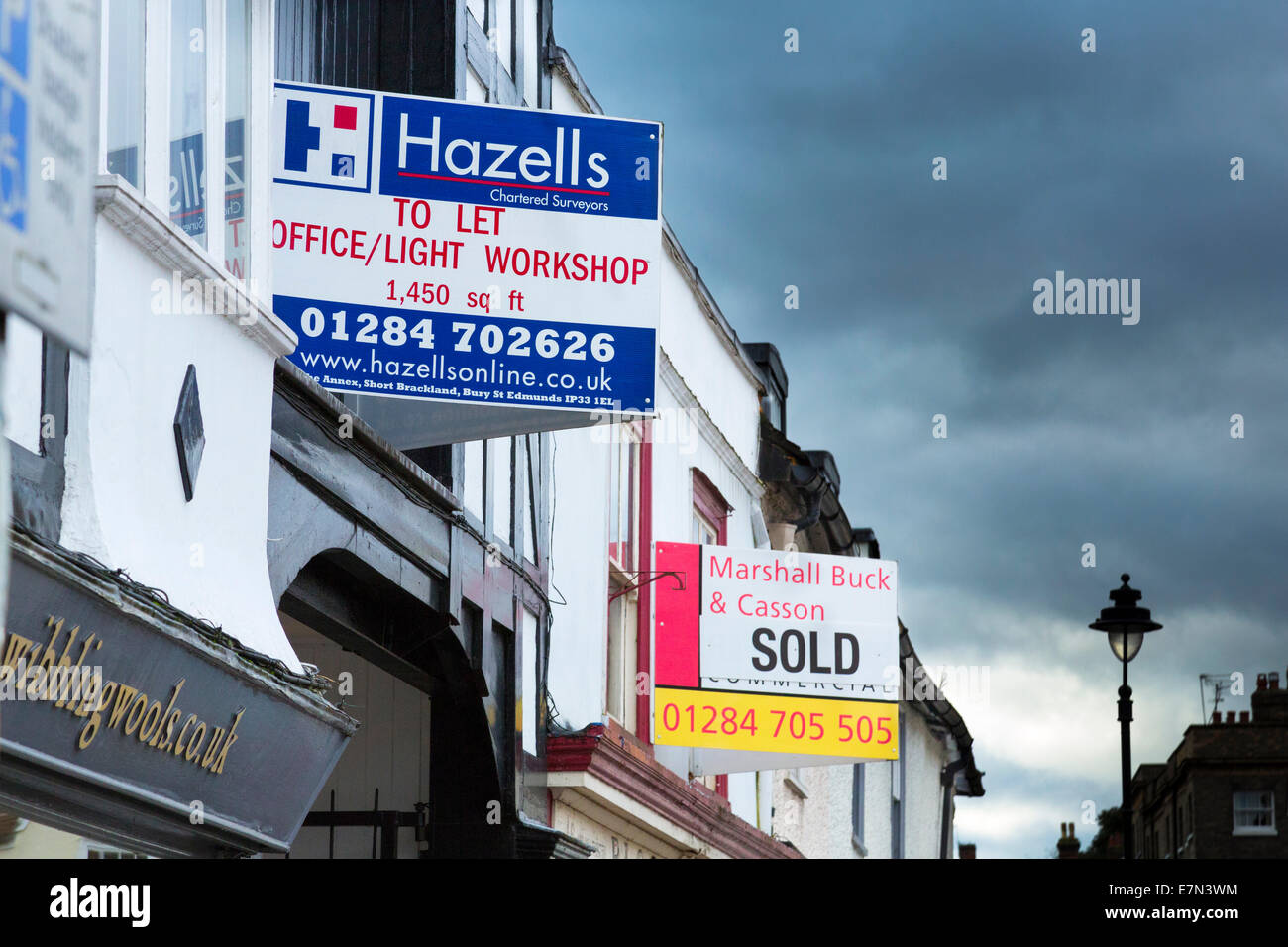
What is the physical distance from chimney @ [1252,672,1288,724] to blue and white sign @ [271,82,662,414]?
5460cm

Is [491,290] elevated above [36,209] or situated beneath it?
elevated above

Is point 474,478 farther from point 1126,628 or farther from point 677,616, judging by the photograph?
point 1126,628

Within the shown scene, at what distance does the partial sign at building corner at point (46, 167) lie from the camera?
6.73 ft

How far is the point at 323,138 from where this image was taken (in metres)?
8.00

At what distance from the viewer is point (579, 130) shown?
8273 mm

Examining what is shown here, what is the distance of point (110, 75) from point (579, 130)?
2.61 m

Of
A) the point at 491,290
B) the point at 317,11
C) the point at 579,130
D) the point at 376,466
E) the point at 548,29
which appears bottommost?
the point at 376,466

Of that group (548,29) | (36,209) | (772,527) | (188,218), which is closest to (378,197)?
(188,218)

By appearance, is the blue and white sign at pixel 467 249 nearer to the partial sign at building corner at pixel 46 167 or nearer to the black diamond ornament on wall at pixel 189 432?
the black diamond ornament on wall at pixel 189 432

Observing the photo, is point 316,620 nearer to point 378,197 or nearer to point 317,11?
point 378,197

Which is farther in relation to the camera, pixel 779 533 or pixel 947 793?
pixel 947 793

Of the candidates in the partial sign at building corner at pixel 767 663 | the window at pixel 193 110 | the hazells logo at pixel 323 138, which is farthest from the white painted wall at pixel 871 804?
the window at pixel 193 110

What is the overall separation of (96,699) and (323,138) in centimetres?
345

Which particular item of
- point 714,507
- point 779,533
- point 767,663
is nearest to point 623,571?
point 767,663
